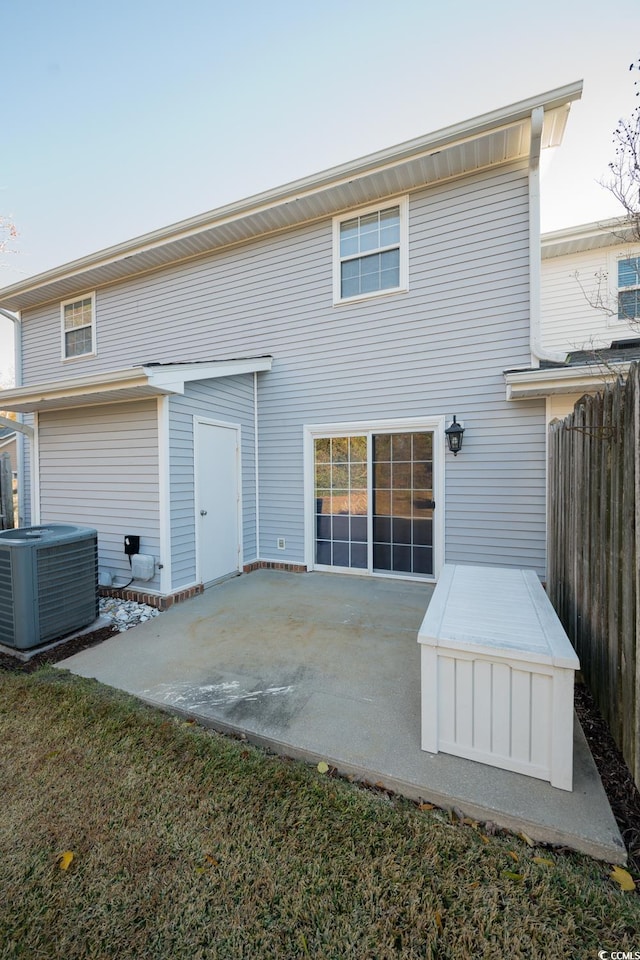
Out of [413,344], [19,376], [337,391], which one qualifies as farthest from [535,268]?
[19,376]

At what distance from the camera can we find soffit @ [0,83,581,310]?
177 inches

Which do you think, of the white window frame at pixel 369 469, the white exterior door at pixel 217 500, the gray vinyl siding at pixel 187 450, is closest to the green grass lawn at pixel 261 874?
the gray vinyl siding at pixel 187 450

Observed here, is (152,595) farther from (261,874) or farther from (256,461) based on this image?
(261,874)

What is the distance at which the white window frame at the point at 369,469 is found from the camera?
5340 mm

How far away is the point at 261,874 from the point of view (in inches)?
63.4

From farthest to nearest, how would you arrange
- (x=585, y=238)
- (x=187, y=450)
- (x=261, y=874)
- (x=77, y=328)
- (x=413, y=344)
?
1. (x=77, y=328)
2. (x=585, y=238)
3. (x=413, y=344)
4. (x=187, y=450)
5. (x=261, y=874)

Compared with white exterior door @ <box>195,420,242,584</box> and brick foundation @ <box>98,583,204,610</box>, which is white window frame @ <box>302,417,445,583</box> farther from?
brick foundation @ <box>98,583,204,610</box>

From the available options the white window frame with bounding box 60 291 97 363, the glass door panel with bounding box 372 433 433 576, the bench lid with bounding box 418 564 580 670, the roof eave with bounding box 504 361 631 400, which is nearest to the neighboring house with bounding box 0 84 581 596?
the glass door panel with bounding box 372 433 433 576

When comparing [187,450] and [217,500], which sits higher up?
[187,450]

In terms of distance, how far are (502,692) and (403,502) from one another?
11.9ft

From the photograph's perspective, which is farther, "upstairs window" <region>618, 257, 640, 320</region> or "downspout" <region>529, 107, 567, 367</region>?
"upstairs window" <region>618, 257, 640, 320</region>

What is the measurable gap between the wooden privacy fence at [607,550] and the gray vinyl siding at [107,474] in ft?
13.8

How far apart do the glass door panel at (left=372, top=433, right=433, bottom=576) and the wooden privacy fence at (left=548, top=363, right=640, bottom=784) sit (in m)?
2.20

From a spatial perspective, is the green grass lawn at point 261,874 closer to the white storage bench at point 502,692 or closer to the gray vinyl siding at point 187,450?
the white storage bench at point 502,692
